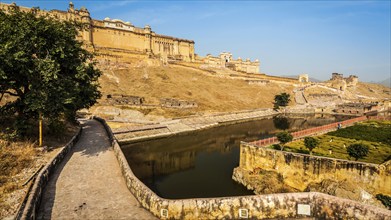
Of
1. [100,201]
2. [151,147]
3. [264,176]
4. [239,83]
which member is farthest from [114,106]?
[239,83]

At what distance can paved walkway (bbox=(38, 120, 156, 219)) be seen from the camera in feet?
32.6

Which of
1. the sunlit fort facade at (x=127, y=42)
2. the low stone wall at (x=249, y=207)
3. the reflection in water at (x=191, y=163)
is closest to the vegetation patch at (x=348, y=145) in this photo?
the reflection in water at (x=191, y=163)

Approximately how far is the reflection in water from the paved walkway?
671 cm

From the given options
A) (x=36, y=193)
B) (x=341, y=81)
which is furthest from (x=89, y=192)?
(x=341, y=81)

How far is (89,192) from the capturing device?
12.0 meters

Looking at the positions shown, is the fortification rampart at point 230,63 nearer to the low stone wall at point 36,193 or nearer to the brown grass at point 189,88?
the brown grass at point 189,88

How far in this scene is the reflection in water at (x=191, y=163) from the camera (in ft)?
70.1

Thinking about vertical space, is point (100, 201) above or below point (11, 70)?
below

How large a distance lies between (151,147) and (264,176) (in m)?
20.7

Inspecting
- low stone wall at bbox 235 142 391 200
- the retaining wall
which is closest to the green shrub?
A: the retaining wall

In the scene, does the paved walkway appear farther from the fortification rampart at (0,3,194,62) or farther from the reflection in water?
the fortification rampart at (0,3,194,62)

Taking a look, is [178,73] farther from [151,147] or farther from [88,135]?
[88,135]

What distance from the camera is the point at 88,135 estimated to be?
26.5 meters

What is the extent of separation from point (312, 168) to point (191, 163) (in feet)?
48.6
